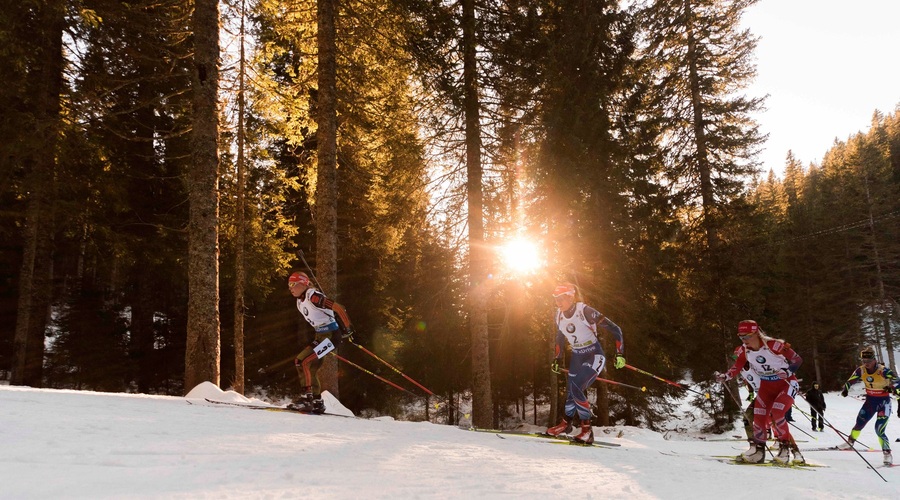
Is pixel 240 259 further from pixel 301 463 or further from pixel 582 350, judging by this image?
pixel 301 463

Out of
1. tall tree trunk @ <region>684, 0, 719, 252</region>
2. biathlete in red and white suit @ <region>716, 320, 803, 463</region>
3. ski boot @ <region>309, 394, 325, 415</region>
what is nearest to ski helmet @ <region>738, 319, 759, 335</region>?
biathlete in red and white suit @ <region>716, 320, 803, 463</region>

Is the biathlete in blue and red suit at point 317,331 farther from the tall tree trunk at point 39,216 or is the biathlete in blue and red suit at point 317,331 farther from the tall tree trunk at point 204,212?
the tall tree trunk at point 39,216

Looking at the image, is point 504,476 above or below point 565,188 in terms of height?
below

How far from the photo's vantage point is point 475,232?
13.0 meters

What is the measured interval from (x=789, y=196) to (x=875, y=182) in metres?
30.0

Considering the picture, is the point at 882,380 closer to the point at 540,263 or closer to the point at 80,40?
the point at 540,263

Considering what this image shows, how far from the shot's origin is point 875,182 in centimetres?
4409

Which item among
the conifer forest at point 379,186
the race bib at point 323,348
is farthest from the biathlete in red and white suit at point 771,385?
the race bib at point 323,348

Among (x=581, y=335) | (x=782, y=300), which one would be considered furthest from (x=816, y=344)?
(x=581, y=335)

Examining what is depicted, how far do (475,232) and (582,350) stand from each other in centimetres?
512

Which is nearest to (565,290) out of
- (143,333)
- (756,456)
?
(756,456)

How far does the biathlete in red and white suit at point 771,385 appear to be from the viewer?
8.62 meters

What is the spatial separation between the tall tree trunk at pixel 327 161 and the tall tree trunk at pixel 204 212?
2.24m

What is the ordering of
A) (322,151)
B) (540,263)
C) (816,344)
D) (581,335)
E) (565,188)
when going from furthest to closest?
(816,344) < (540,263) < (565,188) < (322,151) < (581,335)
